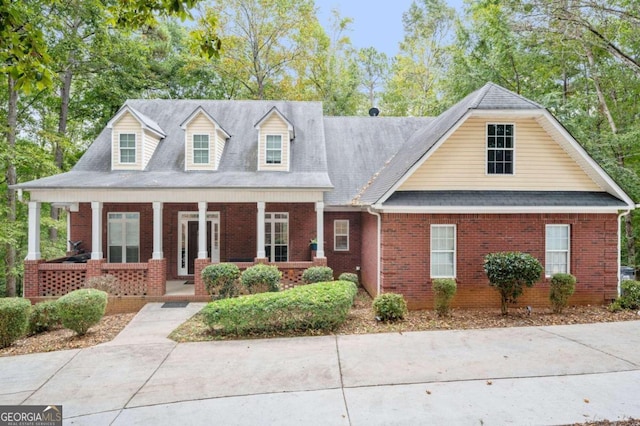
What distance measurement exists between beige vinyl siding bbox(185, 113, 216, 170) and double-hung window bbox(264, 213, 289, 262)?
2947 millimetres

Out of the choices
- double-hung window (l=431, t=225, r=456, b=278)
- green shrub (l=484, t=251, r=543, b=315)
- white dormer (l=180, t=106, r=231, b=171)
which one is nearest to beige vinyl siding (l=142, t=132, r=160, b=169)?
white dormer (l=180, t=106, r=231, b=171)

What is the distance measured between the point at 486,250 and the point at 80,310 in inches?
409

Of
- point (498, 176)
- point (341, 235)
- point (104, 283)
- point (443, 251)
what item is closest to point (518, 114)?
point (498, 176)

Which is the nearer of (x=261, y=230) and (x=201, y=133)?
(x=261, y=230)

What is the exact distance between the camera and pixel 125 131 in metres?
13.7

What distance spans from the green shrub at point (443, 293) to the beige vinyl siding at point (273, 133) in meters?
7.18

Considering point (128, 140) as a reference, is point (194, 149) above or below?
below

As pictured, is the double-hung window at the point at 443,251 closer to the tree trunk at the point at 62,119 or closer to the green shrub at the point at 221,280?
the green shrub at the point at 221,280

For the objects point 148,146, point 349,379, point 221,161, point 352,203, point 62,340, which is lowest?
point 62,340

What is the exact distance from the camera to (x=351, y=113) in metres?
27.7

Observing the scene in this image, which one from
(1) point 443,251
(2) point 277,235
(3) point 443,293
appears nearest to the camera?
(3) point 443,293

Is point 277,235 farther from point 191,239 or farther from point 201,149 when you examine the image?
point 201,149

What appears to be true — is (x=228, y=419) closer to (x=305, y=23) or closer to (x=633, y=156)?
(x=633, y=156)

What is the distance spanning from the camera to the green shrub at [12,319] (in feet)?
25.6
